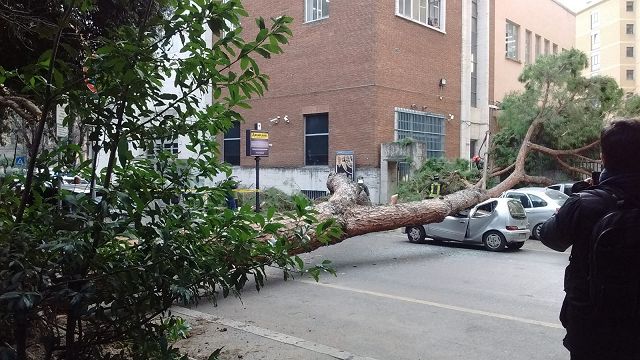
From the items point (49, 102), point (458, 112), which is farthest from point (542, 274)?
point (458, 112)

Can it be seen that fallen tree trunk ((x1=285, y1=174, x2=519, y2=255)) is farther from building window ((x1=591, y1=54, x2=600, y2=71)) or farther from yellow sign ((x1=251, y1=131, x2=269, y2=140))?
building window ((x1=591, y1=54, x2=600, y2=71))

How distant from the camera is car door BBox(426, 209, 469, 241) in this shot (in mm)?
14328

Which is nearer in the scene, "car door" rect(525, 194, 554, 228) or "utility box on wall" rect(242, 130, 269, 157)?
"car door" rect(525, 194, 554, 228)

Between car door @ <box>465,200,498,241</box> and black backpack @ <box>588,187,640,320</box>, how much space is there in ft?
39.1

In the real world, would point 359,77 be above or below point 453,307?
above

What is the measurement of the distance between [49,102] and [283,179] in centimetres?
2511

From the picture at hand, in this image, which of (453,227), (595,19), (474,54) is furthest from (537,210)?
(595,19)

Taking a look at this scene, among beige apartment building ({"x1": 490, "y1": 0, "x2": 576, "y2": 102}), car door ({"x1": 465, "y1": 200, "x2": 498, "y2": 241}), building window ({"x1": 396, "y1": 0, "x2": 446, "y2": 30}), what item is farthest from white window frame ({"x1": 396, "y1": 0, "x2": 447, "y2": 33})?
car door ({"x1": 465, "y1": 200, "x2": 498, "y2": 241})

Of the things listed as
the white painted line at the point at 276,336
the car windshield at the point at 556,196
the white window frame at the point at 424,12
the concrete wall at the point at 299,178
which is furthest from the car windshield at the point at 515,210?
the white window frame at the point at 424,12

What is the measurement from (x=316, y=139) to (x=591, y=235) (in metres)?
24.5

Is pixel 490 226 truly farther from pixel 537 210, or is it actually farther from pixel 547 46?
pixel 547 46

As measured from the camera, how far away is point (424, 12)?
27281 mm

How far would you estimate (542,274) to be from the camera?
10.6m

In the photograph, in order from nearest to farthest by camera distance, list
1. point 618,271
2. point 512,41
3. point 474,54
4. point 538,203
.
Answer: point 618,271 < point 538,203 < point 474,54 < point 512,41
